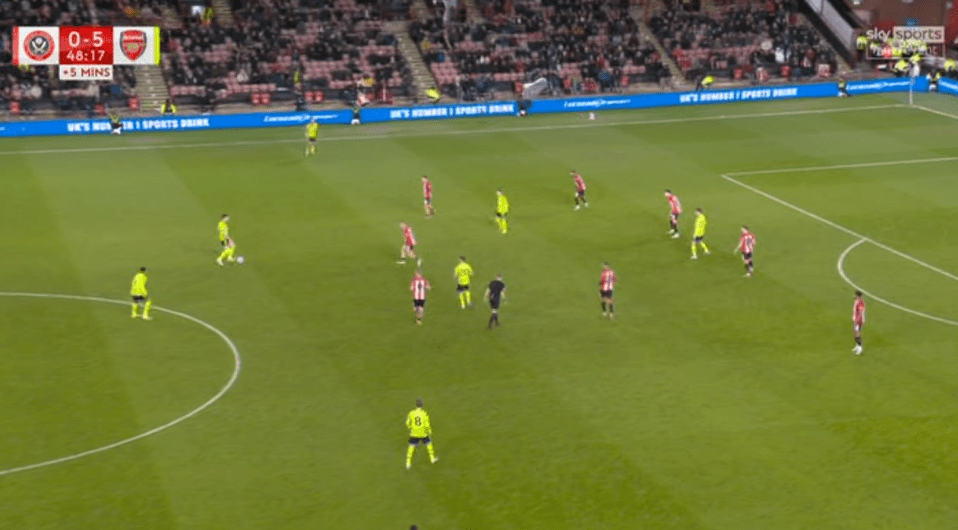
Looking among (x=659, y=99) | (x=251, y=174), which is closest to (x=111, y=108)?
(x=251, y=174)

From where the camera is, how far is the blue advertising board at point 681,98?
86688 millimetres

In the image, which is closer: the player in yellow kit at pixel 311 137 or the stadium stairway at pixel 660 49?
the player in yellow kit at pixel 311 137

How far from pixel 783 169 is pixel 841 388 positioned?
3077cm

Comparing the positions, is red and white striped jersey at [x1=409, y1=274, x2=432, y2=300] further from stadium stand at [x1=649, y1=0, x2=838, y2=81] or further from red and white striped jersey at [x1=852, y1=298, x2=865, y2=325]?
stadium stand at [x1=649, y1=0, x2=838, y2=81]

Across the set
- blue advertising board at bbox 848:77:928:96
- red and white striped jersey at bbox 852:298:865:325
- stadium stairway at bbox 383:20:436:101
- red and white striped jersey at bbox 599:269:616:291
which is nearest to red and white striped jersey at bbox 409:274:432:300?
red and white striped jersey at bbox 599:269:616:291

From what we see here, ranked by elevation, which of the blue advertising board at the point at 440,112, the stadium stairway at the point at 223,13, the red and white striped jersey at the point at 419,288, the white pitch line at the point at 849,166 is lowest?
the white pitch line at the point at 849,166

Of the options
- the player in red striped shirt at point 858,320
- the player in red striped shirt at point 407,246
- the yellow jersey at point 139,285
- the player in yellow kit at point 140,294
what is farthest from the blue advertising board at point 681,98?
the player in red striped shirt at point 858,320

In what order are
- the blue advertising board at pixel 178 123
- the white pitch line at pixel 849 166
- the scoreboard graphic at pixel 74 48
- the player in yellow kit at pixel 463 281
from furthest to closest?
1. the scoreboard graphic at pixel 74 48
2. the blue advertising board at pixel 178 123
3. the white pitch line at pixel 849 166
4. the player in yellow kit at pixel 463 281

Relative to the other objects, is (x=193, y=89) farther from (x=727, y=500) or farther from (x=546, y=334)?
(x=727, y=500)

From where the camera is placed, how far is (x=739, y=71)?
95500 millimetres

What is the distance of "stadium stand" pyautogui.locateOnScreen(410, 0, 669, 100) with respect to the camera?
91562 millimetres

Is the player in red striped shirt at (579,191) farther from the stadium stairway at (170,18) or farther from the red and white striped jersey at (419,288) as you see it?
the stadium stairway at (170,18)

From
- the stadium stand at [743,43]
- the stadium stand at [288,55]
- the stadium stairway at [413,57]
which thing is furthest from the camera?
the stadium stand at [743,43]

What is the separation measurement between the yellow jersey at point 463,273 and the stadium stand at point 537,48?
42861 mm
